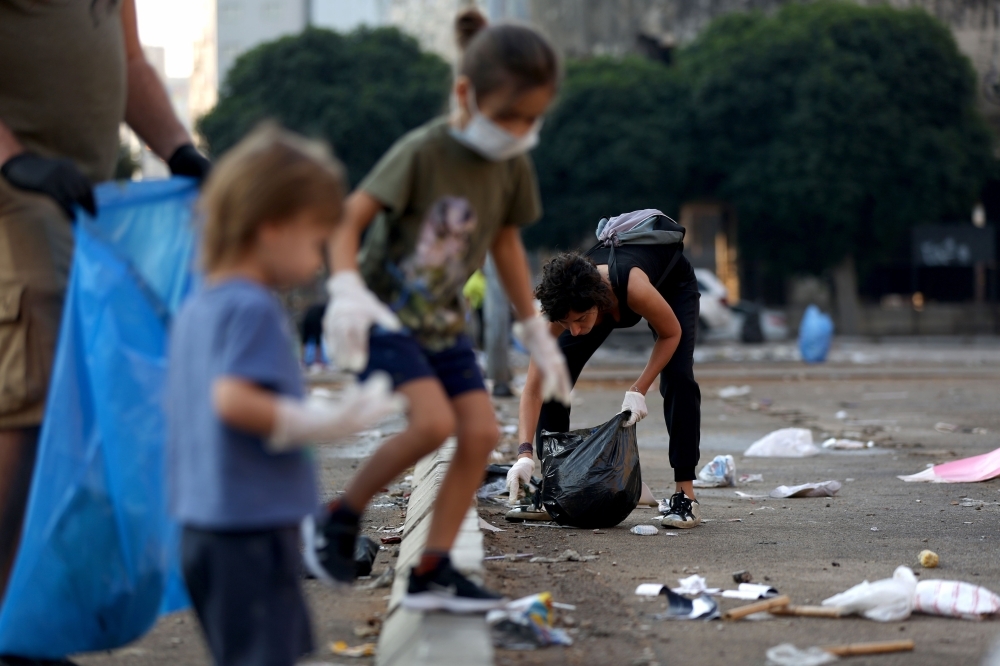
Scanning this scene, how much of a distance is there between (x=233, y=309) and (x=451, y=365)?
3.96 feet

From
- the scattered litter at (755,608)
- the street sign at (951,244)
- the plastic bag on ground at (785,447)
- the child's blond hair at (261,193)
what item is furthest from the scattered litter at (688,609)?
the street sign at (951,244)

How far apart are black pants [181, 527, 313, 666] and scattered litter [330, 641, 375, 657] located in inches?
44.6

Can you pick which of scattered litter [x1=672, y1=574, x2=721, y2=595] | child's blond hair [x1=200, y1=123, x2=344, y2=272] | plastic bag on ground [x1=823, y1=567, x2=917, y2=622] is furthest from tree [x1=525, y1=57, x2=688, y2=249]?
child's blond hair [x1=200, y1=123, x2=344, y2=272]

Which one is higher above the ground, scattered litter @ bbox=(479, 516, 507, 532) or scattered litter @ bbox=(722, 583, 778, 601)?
scattered litter @ bbox=(722, 583, 778, 601)

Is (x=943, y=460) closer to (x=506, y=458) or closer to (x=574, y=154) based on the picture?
(x=506, y=458)

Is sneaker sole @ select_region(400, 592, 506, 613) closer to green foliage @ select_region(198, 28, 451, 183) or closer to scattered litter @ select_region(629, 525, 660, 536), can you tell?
scattered litter @ select_region(629, 525, 660, 536)

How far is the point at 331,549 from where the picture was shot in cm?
321

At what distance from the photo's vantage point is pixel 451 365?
3.49 meters

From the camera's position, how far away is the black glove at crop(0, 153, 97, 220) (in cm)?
311

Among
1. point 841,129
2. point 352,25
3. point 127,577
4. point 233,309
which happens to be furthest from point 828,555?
point 352,25

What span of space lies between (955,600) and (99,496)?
8.36 ft

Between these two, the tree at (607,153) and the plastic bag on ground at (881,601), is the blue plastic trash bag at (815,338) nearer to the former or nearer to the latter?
the tree at (607,153)

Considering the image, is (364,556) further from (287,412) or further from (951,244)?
(951,244)

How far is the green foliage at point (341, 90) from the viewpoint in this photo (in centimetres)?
3697
